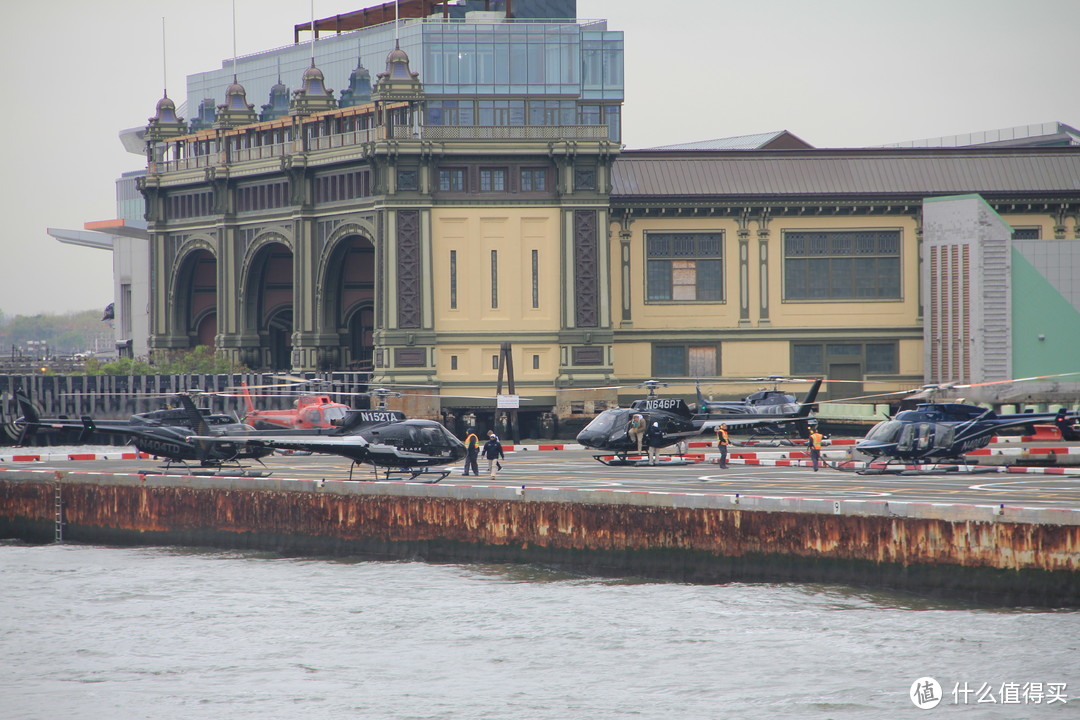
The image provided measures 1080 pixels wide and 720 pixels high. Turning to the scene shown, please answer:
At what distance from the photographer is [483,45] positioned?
94750mm

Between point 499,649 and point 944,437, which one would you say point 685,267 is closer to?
Answer: point 944,437

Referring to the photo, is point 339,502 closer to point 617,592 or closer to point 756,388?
point 617,592

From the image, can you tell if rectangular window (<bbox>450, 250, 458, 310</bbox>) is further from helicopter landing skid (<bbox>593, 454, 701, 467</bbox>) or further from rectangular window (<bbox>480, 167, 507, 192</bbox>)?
helicopter landing skid (<bbox>593, 454, 701, 467</bbox>)

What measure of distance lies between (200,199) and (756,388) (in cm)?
4110

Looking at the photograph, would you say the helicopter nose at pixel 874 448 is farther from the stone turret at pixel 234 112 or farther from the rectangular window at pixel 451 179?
the stone turret at pixel 234 112

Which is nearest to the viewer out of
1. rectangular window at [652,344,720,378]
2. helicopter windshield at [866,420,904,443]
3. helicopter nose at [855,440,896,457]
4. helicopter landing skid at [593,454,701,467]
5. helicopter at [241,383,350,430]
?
helicopter nose at [855,440,896,457]

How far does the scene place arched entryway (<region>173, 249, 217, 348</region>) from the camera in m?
104

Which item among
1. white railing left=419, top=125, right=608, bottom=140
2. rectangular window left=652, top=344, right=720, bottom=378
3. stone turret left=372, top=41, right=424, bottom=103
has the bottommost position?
rectangular window left=652, top=344, right=720, bottom=378

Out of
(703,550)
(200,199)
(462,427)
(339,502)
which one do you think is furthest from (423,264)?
(703,550)

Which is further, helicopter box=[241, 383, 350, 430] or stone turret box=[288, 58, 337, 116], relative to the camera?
stone turret box=[288, 58, 337, 116]

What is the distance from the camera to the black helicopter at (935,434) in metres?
54.9

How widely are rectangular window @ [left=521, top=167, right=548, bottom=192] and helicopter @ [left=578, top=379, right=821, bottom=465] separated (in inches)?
1046

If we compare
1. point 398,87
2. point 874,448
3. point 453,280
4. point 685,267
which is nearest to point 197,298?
point 398,87

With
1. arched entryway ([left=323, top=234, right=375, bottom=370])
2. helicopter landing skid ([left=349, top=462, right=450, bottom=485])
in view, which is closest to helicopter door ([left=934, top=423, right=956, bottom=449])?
helicopter landing skid ([left=349, top=462, right=450, bottom=485])
